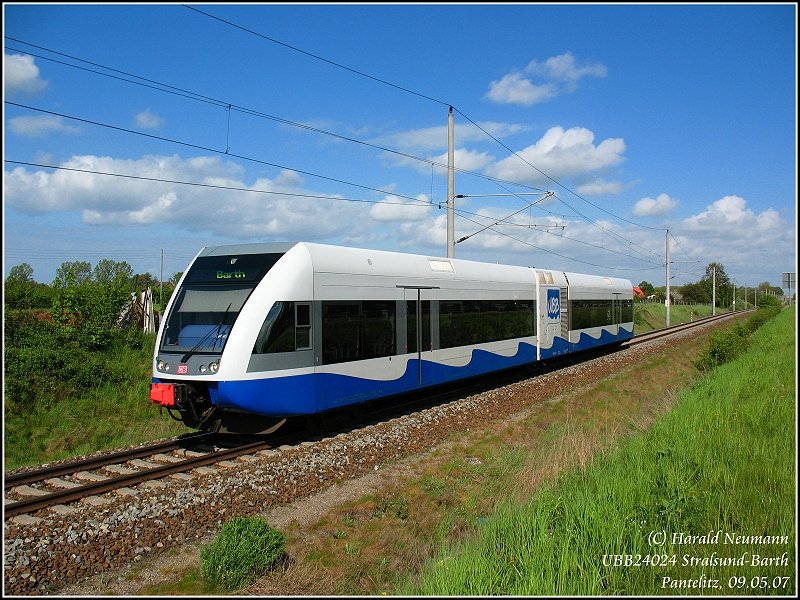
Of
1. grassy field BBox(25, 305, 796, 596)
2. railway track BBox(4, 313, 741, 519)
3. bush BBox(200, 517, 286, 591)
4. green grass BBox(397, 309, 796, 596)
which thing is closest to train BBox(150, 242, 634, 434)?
railway track BBox(4, 313, 741, 519)

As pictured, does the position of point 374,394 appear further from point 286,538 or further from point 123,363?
point 123,363

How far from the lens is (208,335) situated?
9.98 metres

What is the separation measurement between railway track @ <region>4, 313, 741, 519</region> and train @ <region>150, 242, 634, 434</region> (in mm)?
463

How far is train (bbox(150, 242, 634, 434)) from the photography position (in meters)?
9.79

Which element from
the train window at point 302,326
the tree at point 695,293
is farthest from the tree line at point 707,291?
the train window at point 302,326

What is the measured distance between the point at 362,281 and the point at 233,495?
513cm

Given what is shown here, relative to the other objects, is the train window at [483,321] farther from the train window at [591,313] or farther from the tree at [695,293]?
the tree at [695,293]

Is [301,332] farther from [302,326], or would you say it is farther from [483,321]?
[483,321]

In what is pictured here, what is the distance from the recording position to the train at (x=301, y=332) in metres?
9.79

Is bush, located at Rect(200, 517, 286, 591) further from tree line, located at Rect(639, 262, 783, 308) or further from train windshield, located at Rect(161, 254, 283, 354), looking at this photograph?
tree line, located at Rect(639, 262, 783, 308)

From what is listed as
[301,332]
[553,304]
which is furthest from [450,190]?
[301,332]

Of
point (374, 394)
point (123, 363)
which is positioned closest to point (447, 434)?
point (374, 394)

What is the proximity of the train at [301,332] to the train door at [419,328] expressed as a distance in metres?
0.02

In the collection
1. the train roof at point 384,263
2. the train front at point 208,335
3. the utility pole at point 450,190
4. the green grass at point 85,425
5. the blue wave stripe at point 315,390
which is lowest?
the green grass at point 85,425
